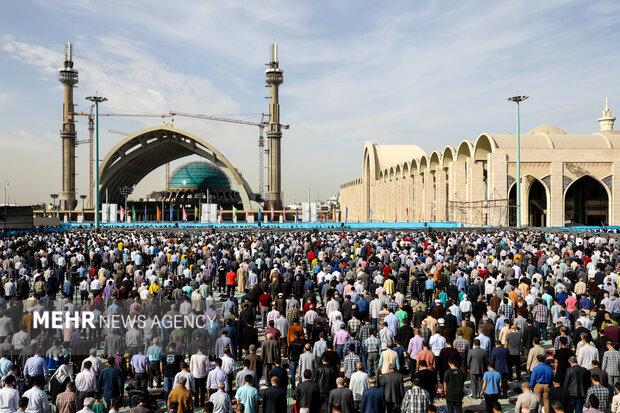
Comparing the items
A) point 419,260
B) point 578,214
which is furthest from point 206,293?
point 578,214

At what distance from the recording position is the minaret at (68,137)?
91688 millimetres

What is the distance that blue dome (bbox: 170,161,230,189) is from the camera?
104062mm

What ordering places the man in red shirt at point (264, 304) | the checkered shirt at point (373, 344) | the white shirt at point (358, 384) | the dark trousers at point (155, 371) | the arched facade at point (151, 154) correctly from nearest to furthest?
the white shirt at point (358, 384) < the dark trousers at point (155, 371) < the checkered shirt at point (373, 344) < the man in red shirt at point (264, 304) < the arched facade at point (151, 154)

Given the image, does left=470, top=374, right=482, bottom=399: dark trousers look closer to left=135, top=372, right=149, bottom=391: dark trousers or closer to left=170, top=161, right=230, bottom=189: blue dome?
left=135, top=372, right=149, bottom=391: dark trousers

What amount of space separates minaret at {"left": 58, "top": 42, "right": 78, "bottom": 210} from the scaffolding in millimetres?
66406

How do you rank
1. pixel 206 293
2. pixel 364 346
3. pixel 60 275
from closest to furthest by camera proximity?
pixel 364 346
pixel 206 293
pixel 60 275

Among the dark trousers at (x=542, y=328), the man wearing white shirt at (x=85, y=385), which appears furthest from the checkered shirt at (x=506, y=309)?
the man wearing white shirt at (x=85, y=385)

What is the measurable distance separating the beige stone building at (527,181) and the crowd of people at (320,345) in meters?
32.8

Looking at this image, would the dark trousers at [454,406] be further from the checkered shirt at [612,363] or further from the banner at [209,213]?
the banner at [209,213]

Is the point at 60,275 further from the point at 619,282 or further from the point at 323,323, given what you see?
the point at 619,282

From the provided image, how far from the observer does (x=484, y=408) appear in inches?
307

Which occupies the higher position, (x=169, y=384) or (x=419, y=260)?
(x=419, y=260)

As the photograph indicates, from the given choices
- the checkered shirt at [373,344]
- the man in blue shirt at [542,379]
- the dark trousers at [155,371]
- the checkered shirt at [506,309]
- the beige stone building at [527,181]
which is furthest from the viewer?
the beige stone building at [527,181]

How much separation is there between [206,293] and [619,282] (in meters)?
10.3
